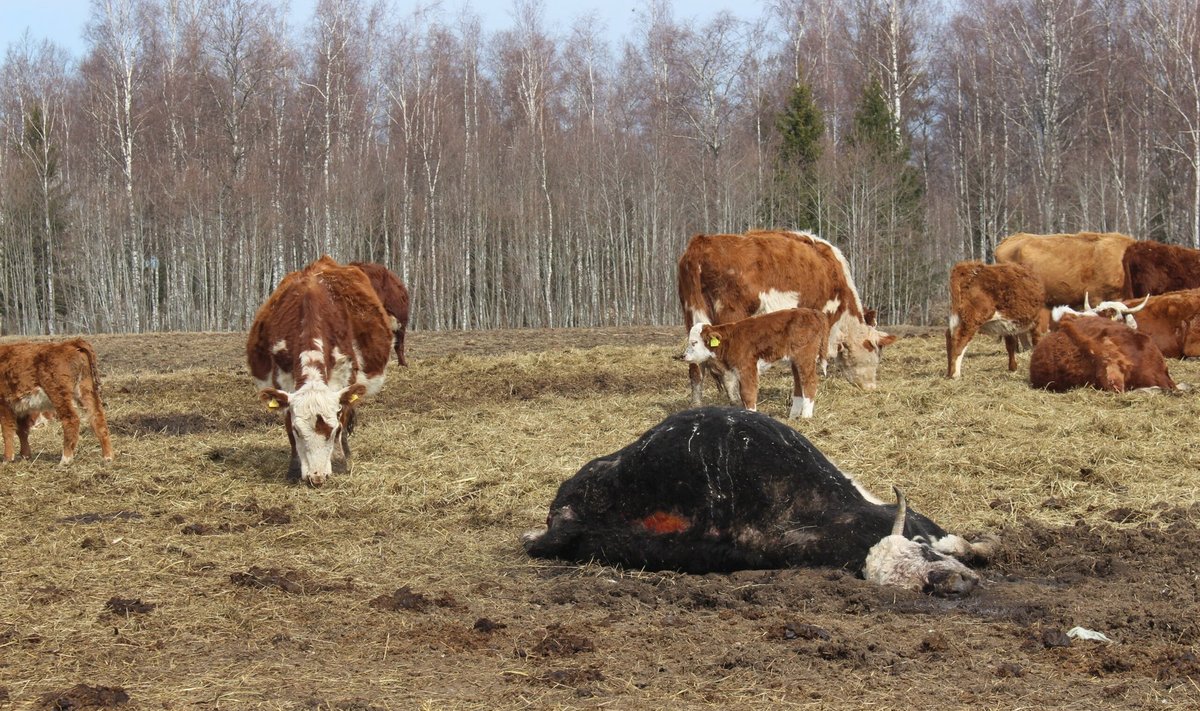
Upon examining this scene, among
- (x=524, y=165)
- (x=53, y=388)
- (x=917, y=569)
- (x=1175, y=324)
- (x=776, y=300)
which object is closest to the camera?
(x=917, y=569)

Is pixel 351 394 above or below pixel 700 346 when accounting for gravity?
below

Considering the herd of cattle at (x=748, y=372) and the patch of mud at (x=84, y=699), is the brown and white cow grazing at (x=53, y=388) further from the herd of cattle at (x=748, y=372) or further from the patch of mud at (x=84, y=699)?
the patch of mud at (x=84, y=699)

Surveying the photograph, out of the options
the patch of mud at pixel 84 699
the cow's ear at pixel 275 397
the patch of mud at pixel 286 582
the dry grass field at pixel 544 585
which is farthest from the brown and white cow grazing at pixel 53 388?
the patch of mud at pixel 84 699

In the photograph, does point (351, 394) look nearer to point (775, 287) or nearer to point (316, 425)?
point (316, 425)

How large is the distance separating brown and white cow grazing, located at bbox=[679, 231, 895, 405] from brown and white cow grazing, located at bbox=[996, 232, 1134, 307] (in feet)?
20.5

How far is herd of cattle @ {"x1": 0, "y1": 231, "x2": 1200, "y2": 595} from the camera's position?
5.89m

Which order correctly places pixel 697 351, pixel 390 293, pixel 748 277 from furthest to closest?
1. pixel 390 293
2. pixel 748 277
3. pixel 697 351

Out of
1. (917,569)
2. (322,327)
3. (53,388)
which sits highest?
(322,327)

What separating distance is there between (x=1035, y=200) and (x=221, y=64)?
29.5 meters

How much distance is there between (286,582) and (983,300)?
9843mm

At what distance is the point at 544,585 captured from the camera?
5949 millimetres

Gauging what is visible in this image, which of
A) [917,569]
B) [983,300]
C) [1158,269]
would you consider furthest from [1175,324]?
[917,569]

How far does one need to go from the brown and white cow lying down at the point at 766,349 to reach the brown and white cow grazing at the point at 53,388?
5.35 meters

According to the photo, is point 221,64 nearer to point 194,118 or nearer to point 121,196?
point 194,118
